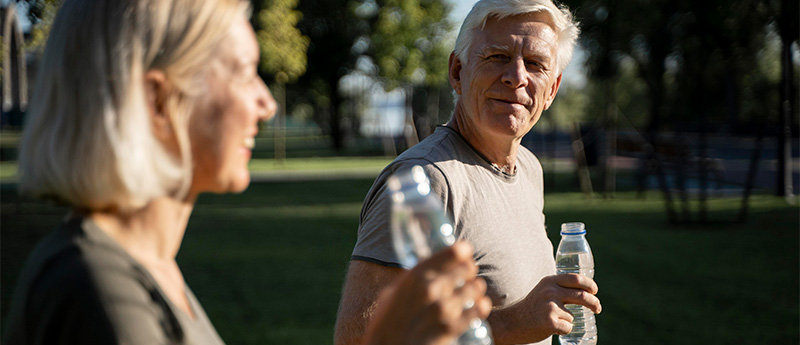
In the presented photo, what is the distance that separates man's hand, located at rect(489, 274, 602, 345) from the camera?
2236 millimetres

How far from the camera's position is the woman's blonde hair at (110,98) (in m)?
1.25

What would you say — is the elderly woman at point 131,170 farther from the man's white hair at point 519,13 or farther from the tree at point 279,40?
the tree at point 279,40

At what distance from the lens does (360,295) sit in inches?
91.0

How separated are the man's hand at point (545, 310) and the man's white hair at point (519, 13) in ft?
3.08

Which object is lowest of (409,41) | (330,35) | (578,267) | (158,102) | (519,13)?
(578,267)

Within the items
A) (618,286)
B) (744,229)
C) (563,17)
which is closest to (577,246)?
(563,17)

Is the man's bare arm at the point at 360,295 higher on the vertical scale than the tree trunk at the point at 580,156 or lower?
higher

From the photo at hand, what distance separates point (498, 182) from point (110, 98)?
1627 mm

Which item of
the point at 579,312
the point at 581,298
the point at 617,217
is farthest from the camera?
the point at 617,217

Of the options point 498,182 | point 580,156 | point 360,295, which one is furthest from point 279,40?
point 360,295

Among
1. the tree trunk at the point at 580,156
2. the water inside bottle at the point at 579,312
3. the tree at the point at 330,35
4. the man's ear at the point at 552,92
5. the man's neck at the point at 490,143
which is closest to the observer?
the man's neck at the point at 490,143

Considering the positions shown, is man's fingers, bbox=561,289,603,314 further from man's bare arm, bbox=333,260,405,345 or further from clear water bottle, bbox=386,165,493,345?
clear water bottle, bbox=386,165,493,345

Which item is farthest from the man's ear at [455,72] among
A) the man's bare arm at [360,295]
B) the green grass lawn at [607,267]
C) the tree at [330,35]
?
the tree at [330,35]

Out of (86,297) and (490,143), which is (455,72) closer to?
(490,143)
